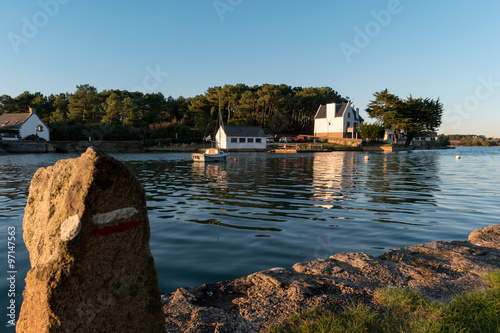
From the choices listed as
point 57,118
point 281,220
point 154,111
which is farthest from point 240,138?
point 281,220

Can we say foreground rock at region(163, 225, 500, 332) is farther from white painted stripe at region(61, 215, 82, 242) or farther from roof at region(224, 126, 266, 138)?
roof at region(224, 126, 266, 138)

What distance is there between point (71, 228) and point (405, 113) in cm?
9388

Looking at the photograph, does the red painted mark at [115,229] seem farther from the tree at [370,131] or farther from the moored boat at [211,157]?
the tree at [370,131]

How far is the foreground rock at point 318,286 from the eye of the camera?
13.2ft

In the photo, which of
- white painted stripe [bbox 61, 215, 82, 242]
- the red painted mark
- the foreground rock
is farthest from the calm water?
Answer: white painted stripe [bbox 61, 215, 82, 242]

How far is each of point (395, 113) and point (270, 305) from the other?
287 ft

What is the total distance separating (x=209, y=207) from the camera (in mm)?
14242

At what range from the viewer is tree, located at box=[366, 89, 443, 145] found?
275ft

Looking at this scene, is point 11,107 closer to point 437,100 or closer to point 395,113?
point 395,113

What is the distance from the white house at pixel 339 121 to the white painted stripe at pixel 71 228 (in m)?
89.8

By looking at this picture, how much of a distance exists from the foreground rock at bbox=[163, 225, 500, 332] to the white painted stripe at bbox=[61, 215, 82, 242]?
1.84 meters

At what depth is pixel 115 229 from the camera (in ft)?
8.79

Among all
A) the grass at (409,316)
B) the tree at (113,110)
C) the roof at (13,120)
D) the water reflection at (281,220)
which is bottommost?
the water reflection at (281,220)

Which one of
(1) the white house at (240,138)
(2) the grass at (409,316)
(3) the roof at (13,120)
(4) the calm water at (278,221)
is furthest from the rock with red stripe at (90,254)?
(3) the roof at (13,120)
